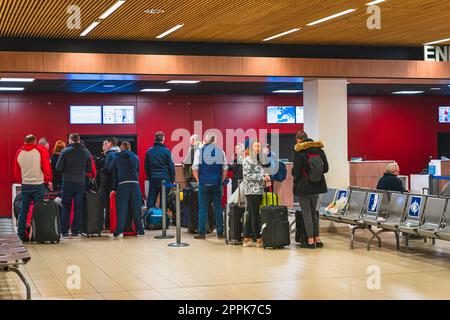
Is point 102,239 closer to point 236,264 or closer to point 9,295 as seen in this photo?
point 236,264

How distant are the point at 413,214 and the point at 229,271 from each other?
278cm

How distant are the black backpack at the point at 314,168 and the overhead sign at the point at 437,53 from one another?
3.96 meters

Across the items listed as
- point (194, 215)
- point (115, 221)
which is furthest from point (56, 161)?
point (194, 215)

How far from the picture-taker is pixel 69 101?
19438mm

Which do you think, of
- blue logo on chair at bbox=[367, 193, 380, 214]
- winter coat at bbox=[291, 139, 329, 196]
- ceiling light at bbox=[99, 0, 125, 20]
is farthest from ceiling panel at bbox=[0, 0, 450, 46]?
blue logo on chair at bbox=[367, 193, 380, 214]

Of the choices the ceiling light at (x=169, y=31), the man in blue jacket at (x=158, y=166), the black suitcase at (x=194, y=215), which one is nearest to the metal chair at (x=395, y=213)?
the black suitcase at (x=194, y=215)

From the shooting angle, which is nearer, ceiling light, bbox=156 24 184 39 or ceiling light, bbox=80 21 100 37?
ceiling light, bbox=80 21 100 37

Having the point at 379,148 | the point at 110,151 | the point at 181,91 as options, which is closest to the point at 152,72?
the point at 110,151

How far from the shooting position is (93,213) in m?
13.1

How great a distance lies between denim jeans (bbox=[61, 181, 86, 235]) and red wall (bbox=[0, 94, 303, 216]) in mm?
6181

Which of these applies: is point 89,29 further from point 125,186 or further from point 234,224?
point 234,224

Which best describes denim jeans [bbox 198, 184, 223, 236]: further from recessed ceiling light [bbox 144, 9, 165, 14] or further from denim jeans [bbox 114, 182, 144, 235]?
recessed ceiling light [bbox 144, 9, 165, 14]

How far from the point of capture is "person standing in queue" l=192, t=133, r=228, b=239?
40.6ft

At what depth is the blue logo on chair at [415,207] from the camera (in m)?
10.5
